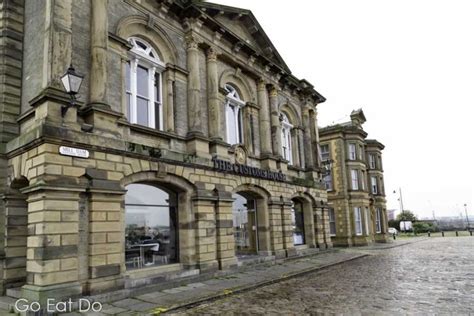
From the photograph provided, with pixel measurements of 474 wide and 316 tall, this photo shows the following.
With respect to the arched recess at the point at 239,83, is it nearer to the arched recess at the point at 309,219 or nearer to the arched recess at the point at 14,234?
the arched recess at the point at 309,219

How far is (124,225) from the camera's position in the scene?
10242 millimetres

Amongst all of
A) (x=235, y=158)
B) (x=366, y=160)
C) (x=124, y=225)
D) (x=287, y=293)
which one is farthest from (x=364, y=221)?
(x=124, y=225)

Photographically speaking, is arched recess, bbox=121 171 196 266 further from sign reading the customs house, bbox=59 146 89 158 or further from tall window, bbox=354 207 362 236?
tall window, bbox=354 207 362 236

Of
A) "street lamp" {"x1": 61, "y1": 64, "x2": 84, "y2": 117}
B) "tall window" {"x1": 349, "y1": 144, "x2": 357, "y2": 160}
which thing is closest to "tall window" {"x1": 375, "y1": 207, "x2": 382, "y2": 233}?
"tall window" {"x1": 349, "y1": 144, "x2": 357, "y2": 160}

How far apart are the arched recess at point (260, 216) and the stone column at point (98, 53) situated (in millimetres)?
7959

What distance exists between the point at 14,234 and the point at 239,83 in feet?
35.3

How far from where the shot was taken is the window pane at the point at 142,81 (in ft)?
39.0

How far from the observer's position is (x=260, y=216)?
53.8 ft

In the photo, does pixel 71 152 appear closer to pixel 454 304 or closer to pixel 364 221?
pixel 454 304

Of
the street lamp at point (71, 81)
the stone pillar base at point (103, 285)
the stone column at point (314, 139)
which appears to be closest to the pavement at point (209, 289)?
the stone pillar base at point (103, 285)

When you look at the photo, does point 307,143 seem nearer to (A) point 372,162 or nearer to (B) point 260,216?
(B) point 260,216

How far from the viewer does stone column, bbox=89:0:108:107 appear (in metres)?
9.69

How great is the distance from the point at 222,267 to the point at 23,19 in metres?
10.0

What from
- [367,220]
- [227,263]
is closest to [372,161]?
[367,220]
